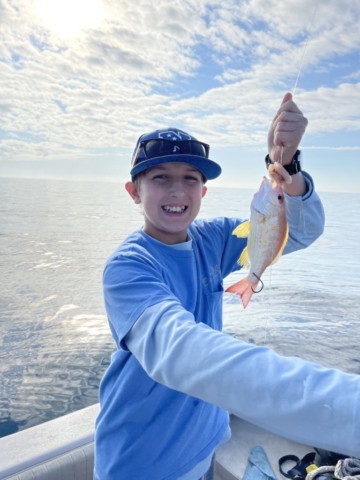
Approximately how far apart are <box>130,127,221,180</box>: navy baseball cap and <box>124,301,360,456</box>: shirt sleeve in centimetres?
98

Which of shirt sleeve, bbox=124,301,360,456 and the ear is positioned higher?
the ear

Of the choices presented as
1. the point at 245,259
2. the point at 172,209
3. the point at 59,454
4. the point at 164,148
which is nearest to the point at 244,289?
the point at 245,259

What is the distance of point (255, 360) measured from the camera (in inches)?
33.8

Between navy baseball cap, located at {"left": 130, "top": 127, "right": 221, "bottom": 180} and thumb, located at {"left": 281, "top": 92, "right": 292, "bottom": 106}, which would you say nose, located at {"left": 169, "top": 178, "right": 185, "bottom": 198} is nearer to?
navy baseball cap, located at {"left": 130, "top": 127, "right": 221, "bottom": 180}

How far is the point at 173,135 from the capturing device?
1.92 m

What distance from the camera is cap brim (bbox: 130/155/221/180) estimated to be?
1.84 meters

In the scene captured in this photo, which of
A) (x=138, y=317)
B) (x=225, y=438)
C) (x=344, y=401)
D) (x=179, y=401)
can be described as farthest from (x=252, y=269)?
(x=344, y=401)

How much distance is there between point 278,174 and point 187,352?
1093 mm

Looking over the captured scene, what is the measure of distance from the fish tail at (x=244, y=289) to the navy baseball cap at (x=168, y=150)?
0.62 m

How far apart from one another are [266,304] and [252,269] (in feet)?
20.5

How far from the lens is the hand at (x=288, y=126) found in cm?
173

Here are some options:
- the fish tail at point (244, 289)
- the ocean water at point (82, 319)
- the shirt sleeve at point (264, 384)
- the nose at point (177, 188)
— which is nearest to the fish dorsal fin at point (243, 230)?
the fish tail at point (244, 289)

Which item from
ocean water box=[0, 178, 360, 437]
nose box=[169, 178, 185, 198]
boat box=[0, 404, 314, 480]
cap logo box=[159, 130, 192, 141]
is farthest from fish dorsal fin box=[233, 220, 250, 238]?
ocean water box=[0, 178, 360, 437]

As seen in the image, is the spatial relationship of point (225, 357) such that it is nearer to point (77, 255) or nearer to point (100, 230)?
point (77, 255)
